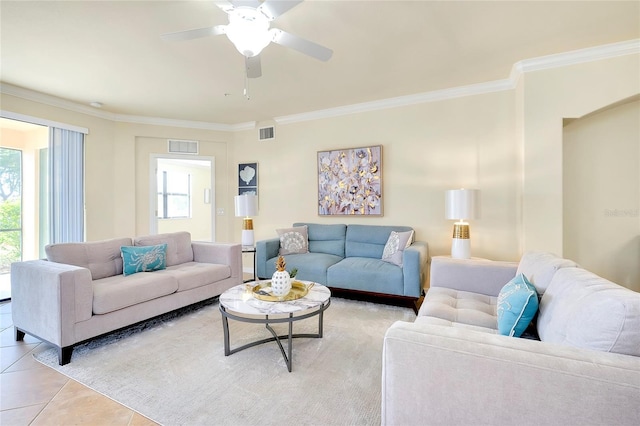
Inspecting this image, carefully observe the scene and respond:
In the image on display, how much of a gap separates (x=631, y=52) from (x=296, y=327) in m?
4.05

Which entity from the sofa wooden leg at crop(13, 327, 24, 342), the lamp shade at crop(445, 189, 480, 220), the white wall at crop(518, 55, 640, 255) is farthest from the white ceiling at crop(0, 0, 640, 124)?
the sofa wooden leg at crop(13, 327, 24, 342)

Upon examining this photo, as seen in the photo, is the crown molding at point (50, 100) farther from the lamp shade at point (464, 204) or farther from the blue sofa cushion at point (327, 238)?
the lamp shade at point (464, 204)

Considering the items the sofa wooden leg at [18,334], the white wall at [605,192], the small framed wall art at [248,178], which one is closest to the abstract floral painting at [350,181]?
the small framed wall art at [248,178]

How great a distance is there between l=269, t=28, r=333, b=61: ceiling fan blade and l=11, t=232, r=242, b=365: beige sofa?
7.38 feet

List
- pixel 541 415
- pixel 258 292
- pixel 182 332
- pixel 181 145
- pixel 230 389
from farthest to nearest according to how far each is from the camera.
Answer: pixel 181 145, pixel 182 332, pixel 258 292, pixel 230 389, pixel 541 415

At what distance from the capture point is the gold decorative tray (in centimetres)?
226

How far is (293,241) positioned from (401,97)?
251cm

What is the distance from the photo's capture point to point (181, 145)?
5.18m

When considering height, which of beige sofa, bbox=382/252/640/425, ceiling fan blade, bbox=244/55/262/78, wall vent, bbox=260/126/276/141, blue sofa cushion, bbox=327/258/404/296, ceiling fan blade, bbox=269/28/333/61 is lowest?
blue sofa cushion, bbox=327/258/404/296

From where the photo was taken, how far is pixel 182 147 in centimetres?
518

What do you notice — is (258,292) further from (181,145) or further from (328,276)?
A: (181,145)

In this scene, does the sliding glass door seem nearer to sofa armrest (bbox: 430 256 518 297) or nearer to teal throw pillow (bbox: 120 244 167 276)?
teal throw pillow (bbox: 120 244 167 276)

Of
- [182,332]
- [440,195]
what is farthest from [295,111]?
[182,332]

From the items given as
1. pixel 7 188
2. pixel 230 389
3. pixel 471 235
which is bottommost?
pixel 230 389
